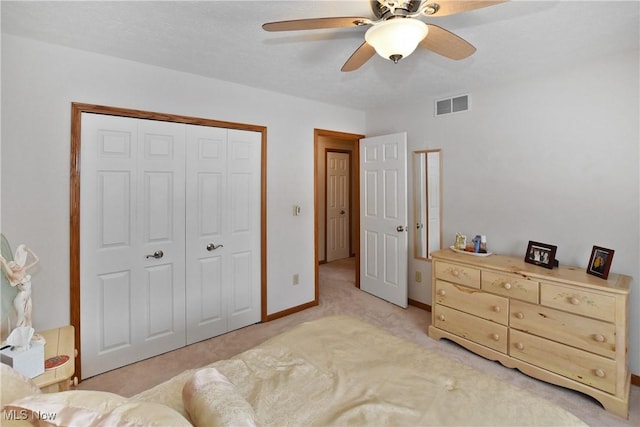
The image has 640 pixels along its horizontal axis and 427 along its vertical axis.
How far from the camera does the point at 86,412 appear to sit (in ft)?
2.75

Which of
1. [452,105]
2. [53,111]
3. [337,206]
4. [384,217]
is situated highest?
[452,105]

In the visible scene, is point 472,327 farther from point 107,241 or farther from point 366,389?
point 107,241

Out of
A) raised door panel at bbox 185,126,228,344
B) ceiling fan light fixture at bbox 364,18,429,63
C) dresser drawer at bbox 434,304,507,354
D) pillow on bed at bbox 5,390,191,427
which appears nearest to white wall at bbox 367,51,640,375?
dresser drawer at bbox 434,304,507,354

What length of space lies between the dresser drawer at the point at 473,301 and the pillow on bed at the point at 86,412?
242 centimetres

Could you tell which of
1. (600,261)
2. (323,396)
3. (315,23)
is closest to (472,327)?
(600,261)

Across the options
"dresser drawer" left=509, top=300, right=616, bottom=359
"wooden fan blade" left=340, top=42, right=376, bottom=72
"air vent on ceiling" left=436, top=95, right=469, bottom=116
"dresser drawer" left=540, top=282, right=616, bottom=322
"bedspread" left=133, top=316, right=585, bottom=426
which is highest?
"air vent on ceiling" left=436, top=95, right=469, bottom=116

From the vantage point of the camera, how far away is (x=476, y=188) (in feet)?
10.1

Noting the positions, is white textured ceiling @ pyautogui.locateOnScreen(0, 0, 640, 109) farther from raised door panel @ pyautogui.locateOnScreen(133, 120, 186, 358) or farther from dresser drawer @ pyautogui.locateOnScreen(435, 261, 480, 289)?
dresser drawer @ pyautogui.locateOnScreen(435, 261, 480, 289)

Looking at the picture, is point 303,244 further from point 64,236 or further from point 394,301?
point 64,236

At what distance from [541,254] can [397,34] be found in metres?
2.13

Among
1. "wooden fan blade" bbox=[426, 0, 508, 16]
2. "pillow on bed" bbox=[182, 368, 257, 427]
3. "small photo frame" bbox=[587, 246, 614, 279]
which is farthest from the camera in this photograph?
"small photo frame" bbox=[587, 246, 614, 279]

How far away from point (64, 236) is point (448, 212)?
3458 millimetres

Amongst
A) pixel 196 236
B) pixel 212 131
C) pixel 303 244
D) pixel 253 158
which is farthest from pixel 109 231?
pixel 303 244

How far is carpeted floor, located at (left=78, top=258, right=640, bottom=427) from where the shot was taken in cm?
205
